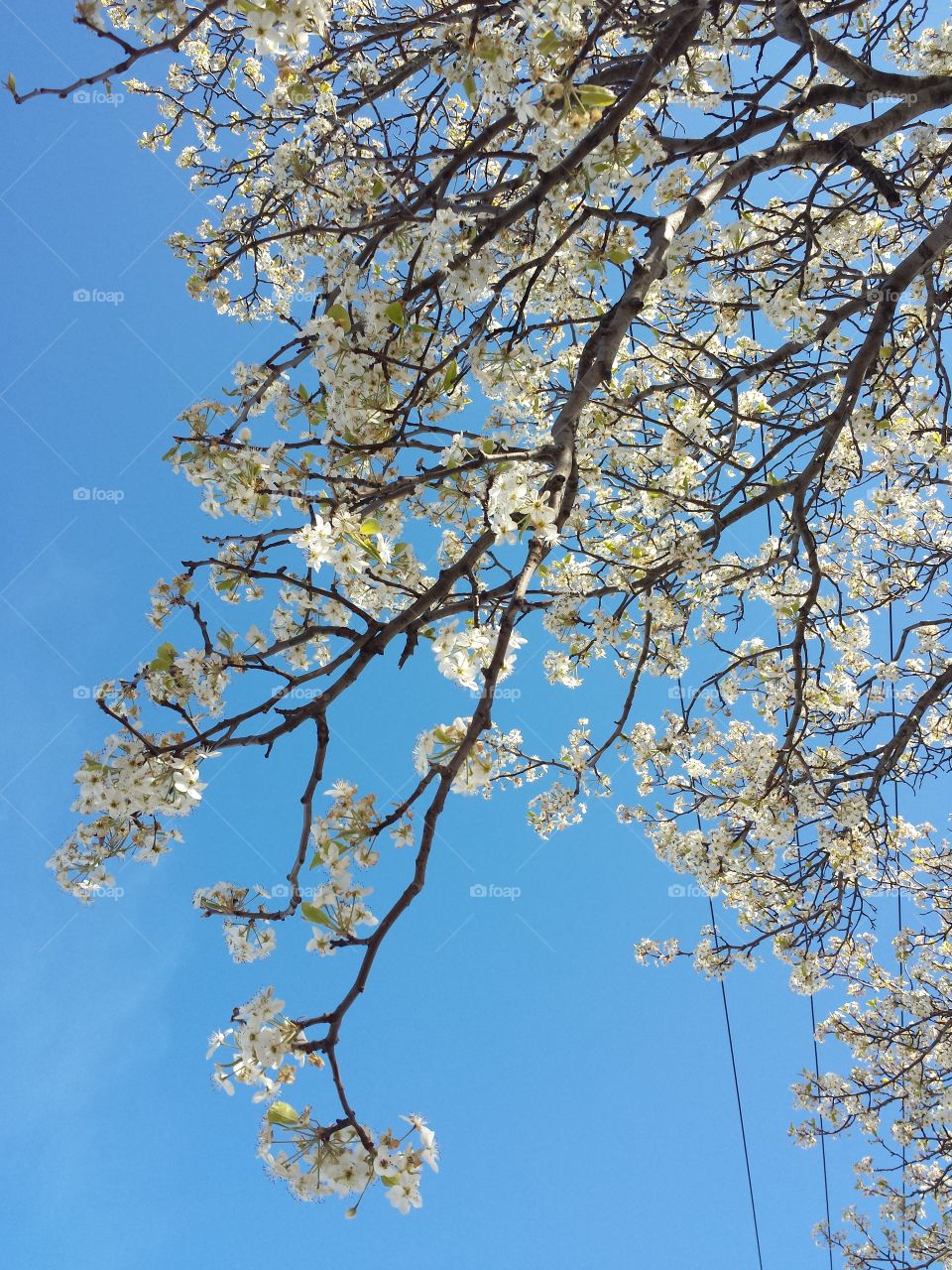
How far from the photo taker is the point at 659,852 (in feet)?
18.1

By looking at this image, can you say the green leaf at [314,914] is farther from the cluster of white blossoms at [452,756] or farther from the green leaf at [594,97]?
the green leaf at [594,97]

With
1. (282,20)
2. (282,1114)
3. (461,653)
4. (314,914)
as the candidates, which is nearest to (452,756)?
(461,653)

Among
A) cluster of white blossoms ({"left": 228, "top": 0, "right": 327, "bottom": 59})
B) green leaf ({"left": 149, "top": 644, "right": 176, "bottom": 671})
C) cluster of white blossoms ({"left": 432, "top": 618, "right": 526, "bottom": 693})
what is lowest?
green leaf ({"left": 149, "top": 644, "right": 176, "bottom": 671})

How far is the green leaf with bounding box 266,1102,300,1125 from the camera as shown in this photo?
175cm

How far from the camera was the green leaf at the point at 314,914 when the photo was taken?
1.93 metres

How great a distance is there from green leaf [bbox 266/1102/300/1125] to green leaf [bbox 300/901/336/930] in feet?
1.28

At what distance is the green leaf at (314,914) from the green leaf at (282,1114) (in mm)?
389

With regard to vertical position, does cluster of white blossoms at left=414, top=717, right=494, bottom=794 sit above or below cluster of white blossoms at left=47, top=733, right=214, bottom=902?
above

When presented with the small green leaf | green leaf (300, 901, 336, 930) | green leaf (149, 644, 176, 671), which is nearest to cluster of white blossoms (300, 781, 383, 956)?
green leaf (300, 901, 336, 930)

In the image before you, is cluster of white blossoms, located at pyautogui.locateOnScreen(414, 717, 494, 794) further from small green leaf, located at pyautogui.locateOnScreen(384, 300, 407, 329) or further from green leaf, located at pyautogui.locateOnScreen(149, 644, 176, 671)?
small green leaf, located at pyautogui.locateOnScreen(384, 300, 407, 329)

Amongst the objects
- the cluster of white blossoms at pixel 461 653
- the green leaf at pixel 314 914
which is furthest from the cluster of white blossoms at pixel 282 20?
the green leaf at pixel 314 914

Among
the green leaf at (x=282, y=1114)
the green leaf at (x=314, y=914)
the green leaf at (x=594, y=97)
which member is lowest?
the green leaf at (x=282, y=1114)

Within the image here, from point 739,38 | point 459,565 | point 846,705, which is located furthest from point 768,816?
point 739,38

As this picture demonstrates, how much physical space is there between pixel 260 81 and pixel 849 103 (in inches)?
174
